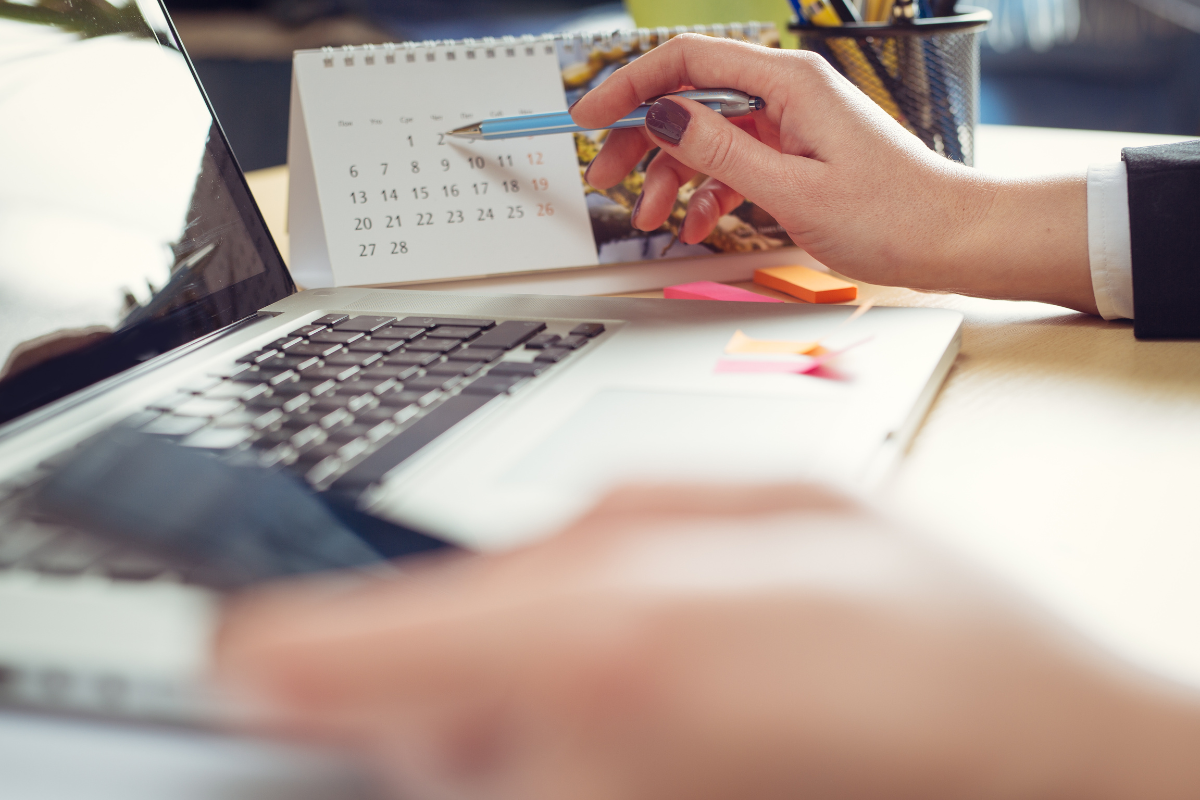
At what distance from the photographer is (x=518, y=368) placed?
41cm

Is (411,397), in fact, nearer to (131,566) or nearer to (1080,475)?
(131,566)

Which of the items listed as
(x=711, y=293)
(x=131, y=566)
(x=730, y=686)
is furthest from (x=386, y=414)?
(x=711, y=293)

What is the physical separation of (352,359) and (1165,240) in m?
0.44

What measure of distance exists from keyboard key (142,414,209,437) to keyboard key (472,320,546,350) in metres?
0.13

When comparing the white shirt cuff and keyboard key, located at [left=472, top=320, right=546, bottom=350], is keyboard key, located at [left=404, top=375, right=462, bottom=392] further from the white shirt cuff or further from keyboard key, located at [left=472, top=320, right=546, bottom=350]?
the white shirt cuff

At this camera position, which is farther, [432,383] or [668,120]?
[668,120]

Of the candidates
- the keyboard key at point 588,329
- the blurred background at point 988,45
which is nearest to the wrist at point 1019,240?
the keyboard key at point 588,329

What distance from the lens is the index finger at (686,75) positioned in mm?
582

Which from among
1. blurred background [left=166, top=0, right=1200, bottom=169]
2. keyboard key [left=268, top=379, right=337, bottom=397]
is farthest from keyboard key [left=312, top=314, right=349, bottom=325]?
blurred background [left=166, top=0, right=1200, bottom=169]

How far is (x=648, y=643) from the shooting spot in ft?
0.50

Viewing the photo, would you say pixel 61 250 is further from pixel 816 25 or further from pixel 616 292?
pixel 816 25

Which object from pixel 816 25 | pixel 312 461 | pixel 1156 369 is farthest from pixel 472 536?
pixel 816 25

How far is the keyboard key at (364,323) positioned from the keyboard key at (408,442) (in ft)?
0.41

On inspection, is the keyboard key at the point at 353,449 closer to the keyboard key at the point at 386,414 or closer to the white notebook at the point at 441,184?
the keyboard key at the point at 386,414
